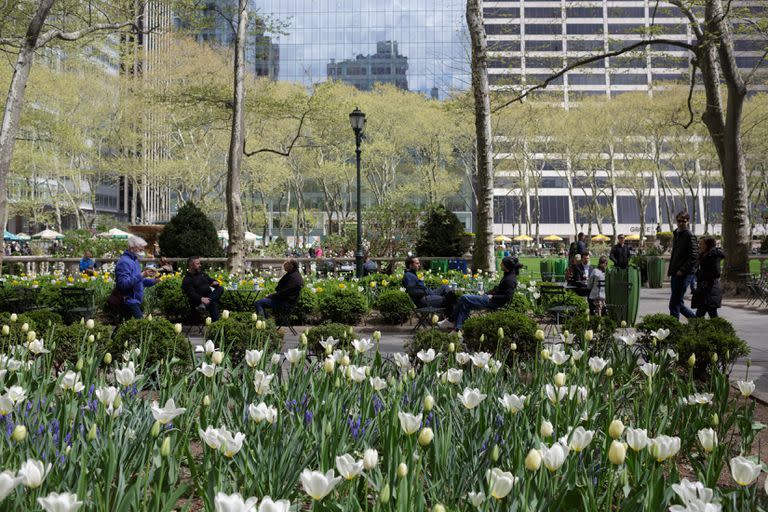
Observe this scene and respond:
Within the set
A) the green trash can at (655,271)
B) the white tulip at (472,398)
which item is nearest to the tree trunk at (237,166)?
the green trash can at (655,271)

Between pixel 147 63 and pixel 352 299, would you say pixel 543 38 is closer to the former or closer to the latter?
pixel 147 63

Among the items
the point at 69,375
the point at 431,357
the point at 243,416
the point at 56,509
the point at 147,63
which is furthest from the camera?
the point at 147,63

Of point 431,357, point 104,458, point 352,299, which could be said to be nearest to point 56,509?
point 104,458

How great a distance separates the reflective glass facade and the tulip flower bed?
82721mm

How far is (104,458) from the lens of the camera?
3.08m

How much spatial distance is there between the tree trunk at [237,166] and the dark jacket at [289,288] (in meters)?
7.47

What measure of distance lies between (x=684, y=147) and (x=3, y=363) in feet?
147

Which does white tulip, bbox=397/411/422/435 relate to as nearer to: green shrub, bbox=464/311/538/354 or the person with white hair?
green shrub, bbox=464/311/538/354

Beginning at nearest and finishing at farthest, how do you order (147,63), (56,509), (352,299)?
(56,509), (352,299), (147,63)

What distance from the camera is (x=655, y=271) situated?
24.4 metres

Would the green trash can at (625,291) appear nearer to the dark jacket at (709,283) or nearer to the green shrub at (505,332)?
the dark jacket at (709,283)

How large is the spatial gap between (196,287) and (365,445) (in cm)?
866

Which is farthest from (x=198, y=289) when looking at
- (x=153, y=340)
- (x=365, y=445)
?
(x=365, y=445)

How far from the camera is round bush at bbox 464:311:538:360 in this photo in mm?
7672
